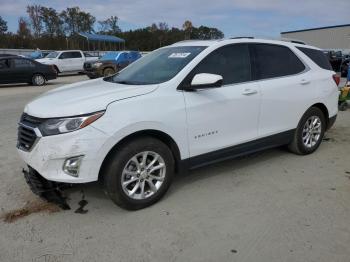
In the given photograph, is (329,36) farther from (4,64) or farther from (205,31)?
(4,64)

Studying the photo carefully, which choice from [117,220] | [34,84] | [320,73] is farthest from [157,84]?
[34,84]

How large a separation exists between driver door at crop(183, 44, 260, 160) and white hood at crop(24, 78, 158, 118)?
59 cm

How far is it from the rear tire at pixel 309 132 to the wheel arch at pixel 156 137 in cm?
221

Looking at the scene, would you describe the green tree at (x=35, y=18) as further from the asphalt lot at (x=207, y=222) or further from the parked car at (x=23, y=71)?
the asphalt lot at (x=207, y=222)

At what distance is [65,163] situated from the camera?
359 cm

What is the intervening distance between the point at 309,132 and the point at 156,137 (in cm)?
283

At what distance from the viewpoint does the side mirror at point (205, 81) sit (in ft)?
13.3

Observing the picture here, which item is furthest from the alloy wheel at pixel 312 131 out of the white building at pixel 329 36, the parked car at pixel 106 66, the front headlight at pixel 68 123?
the white building at pixel 329 36

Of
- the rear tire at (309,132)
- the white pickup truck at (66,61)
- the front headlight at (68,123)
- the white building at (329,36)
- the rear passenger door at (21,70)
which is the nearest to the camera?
the front headlight at (68,123)

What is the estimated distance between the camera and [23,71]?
18.1 m

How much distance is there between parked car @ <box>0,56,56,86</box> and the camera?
1752cm

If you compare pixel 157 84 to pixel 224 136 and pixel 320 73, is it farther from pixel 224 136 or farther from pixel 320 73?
pixel 320 73

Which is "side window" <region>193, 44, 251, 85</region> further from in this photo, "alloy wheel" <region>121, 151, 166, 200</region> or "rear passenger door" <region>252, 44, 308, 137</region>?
"alloy wheel" <region>121, 151, 166, 200</region>

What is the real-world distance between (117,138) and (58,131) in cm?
56
